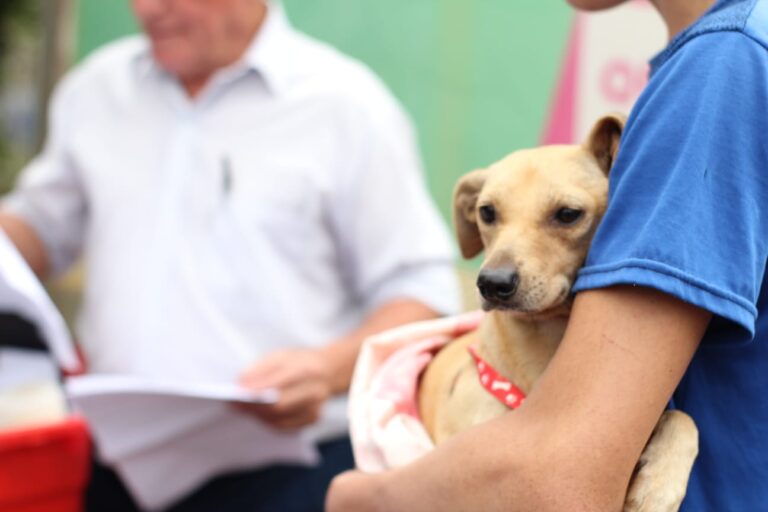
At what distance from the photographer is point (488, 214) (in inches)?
38.0

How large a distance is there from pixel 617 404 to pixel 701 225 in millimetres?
142

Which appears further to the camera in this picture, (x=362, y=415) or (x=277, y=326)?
(x=277, y=326)

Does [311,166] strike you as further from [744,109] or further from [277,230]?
[744,109]

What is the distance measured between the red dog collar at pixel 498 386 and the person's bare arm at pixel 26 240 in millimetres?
1273

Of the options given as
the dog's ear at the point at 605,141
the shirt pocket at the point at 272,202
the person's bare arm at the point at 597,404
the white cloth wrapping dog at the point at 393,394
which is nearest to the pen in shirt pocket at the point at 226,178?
the shirt pocket at the point at 272,202

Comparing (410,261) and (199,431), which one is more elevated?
(410,261)

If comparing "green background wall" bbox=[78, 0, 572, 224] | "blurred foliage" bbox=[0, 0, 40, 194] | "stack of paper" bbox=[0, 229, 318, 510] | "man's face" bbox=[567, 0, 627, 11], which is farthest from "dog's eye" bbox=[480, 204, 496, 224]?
"blurred foliage" bbox=[0, 0, 40, 194]

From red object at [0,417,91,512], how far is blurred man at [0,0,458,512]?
0.26m

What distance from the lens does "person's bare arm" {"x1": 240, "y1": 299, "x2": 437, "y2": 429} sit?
1.66m

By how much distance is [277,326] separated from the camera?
1.79m

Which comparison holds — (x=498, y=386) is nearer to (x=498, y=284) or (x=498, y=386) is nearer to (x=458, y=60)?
(x=498, y=284)

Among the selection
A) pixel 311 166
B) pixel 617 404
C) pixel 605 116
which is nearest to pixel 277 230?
pixel 311 166

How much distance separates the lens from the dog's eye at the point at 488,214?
96 centimetres

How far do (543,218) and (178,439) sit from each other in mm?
978
